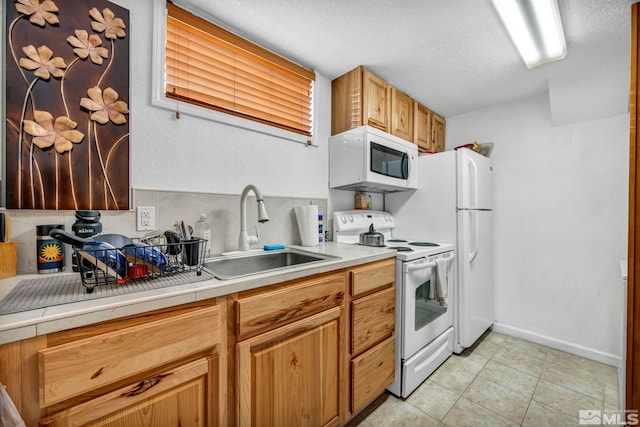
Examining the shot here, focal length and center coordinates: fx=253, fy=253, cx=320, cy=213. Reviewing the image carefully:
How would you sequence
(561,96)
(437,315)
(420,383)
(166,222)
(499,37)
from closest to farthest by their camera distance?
1. (166,222)
2. (499,37)
3. (420,383)
4. (437,315)
5. (561,96)

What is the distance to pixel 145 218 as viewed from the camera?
1.26m

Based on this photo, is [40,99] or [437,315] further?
[437,315]

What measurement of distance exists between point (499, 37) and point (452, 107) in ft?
3.55

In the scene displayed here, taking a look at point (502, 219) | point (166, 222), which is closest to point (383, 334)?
point (166, 222)

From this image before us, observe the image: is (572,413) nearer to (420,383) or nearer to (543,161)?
(420,383)

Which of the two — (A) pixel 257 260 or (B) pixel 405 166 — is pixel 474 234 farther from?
(A) pixel 257 260

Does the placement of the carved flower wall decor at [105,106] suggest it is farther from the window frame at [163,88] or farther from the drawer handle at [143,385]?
the drawer handle at [143,385]

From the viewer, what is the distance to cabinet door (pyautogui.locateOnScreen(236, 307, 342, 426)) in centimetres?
96

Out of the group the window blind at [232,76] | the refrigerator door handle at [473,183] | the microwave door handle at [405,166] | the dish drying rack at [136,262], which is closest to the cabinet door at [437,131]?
the refrigerator door handle at [473,183]

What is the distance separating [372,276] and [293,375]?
0.65m

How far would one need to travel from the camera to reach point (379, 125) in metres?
2.10

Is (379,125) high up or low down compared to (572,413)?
up

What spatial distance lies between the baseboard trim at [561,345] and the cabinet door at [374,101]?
2281mm

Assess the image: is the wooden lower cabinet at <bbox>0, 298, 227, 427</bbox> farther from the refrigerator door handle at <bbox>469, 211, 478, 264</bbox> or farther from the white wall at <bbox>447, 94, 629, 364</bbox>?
the white wall at <bbox>447, 94, 629, 364</bbox>
